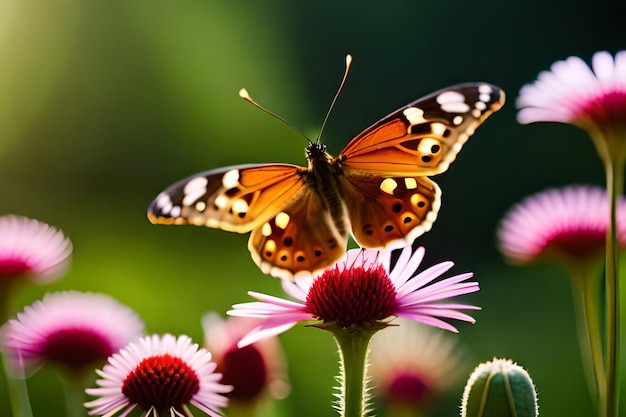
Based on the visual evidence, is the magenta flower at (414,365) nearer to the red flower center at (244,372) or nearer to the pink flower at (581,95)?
the red flower center at (244,372)

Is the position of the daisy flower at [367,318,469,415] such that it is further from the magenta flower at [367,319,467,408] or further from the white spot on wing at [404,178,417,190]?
the white spot on wing at [404,178,417,190]

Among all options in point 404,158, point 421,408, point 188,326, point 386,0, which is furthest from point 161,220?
point 386,0

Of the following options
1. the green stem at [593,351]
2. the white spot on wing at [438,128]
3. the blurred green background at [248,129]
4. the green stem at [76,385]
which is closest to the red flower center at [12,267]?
the green stem at [76,385]

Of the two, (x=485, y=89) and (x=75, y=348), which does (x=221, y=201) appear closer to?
(x=75, y=348)

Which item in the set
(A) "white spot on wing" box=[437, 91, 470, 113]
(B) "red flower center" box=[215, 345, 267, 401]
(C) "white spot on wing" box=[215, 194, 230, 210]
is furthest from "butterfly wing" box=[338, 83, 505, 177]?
(B) "red flower center" box=[215, 345, 267, 401]

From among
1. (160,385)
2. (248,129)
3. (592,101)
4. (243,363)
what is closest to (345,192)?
(243,363)

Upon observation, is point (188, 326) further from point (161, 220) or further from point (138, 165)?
point (138, 165)
